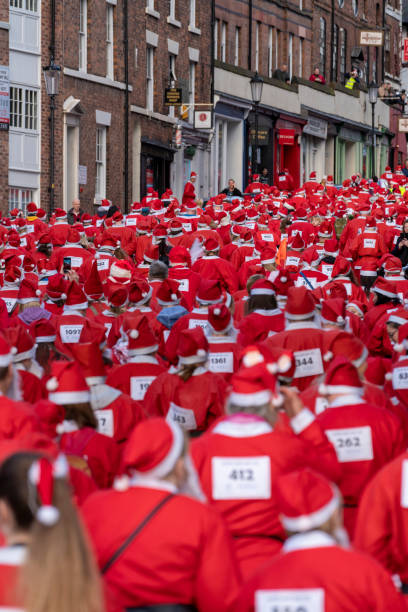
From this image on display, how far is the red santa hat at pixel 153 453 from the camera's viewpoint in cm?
501

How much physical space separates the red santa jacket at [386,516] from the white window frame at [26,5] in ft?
97.3

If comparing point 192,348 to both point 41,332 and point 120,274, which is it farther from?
point 120,274

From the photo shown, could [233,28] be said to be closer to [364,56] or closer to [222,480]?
[364,56]

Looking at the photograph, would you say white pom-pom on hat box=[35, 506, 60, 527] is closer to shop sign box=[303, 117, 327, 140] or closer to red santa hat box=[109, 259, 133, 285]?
red santa hat box=[109, 259, 133, 285]

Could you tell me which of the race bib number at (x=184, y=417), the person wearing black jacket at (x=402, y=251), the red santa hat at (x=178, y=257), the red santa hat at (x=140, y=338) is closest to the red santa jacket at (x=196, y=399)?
the race bib number at (x=184, y=417)

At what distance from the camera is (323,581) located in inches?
177

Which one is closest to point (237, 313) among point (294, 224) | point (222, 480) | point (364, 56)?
point (222, 480)

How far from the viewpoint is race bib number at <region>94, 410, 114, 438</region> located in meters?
7.93

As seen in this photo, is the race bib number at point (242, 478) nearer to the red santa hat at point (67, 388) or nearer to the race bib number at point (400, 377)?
the red santa hat at point (67, 388)

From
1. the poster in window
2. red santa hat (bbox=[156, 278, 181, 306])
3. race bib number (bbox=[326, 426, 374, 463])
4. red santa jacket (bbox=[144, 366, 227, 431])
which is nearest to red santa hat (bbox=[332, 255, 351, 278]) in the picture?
red santa hat (bbox=[156, 278, 181, 306])

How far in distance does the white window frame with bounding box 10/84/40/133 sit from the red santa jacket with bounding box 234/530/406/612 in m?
30.1

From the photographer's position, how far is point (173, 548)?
194 inches

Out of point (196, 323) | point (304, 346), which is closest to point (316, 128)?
point (196, 323)

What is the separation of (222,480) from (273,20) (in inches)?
2017
